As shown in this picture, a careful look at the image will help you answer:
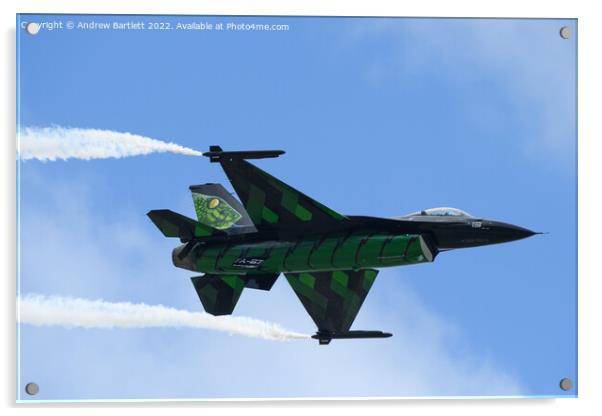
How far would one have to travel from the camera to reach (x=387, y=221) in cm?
2723

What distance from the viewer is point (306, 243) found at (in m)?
27.4

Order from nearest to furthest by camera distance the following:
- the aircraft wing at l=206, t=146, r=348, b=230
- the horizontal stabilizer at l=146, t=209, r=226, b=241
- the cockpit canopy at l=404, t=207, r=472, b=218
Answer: the cockpit canopy at l=404, t=207, r=472, b=218
the aircraft wing at l=206, t=146, r=348, b=230
the horizontal stabilizer at l=146, t=209, r=226, b=241

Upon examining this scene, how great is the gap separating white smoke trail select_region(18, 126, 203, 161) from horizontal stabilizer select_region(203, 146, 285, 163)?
75cm

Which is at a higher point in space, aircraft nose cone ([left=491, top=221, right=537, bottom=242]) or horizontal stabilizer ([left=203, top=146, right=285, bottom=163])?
horizontal stabilizer ([left=203, top=146, right=285, bottom=163])

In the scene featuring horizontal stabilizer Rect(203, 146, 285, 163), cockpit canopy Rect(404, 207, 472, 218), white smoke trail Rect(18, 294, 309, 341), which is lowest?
white smoke trail Rect(18, 294, 309, 341)

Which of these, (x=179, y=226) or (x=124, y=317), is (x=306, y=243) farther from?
(x=124, y=317)

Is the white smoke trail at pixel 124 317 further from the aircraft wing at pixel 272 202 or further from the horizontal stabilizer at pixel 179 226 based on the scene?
the aircraft wing at pixel 272 202

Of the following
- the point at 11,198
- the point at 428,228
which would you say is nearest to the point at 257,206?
the point at 428,228

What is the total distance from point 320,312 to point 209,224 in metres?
3.58

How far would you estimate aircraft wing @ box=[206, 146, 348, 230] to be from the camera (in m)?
→ 27.9

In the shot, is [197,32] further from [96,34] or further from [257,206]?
[257,206]

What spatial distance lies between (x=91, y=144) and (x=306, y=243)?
490 cm

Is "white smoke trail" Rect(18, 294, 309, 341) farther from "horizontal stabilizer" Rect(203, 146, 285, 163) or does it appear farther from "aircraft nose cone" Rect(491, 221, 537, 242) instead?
"aircraft nose cone" Rect(491, 221, 537, 242)

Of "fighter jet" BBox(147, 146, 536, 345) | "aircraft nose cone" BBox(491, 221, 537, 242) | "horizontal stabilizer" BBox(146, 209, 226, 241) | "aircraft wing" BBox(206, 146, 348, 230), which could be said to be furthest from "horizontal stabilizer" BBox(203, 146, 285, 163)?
"aircraft nose cone" BBox(491, 221, 537, 242)
